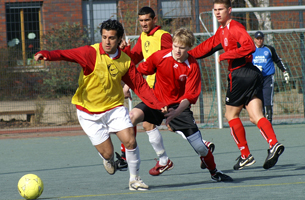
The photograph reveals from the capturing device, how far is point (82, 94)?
442cm

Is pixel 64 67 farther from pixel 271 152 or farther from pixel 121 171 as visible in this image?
pixel 271 152

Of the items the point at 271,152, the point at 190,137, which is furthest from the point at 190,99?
the point at 271,152

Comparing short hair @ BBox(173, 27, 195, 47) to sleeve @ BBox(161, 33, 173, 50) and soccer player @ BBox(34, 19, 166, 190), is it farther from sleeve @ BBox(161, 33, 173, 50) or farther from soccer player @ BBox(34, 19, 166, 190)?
sleeve @ BBox(161, 33, 173, 50)

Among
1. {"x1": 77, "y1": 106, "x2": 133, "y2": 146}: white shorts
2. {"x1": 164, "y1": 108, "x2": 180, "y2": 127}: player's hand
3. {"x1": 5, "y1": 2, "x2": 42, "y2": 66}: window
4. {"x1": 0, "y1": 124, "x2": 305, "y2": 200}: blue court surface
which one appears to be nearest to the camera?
{"x1": 0, "y1": 124, "x2": 305, "y2": 200}: blue court surface

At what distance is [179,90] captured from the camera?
4836 mm

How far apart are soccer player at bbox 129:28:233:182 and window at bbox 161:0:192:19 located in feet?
18.2

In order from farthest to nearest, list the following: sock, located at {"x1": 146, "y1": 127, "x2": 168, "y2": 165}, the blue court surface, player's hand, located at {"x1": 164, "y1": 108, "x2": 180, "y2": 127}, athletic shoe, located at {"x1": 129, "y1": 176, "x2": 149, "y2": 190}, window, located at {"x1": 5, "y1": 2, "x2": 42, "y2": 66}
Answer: window, located at {"x1": 5, "y1": 2, "x2": 42, "y2": 66}, sock, located at {"x1": 146, "y1": 127, "x2": 168, "y2": 165}, player's hand, located at {"x1": 164, "y1": 108, "x2": 180, "y2": 127}, athletic shoe, located at {"x1": 129, "y1": 176, "x2": 149, "y2": 190}, the blue court surface

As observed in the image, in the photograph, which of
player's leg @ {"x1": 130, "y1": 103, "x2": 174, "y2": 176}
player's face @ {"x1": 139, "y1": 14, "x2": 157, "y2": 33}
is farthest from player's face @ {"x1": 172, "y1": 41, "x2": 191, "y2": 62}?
player's face @ {"x1": 139, "y1": 14, "x2": 157, "y2": 33}

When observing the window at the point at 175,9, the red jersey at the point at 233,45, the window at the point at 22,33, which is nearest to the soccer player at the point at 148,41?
the red jersey at the point at 233,45

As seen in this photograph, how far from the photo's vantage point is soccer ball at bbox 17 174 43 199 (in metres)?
3.88

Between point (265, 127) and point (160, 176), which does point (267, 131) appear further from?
point (160, 176)

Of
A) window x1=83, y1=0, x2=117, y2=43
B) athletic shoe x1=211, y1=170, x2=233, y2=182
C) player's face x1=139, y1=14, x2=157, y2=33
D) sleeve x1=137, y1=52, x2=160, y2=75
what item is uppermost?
window x1=83, y1=0, x2=117, y2=43

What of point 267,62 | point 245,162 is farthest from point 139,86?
point 267,62

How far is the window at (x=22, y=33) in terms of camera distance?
31.1 feet
